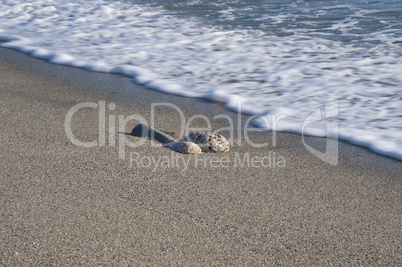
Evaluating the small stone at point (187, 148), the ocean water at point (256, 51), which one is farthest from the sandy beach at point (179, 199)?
the ocean water at point (256, 51)

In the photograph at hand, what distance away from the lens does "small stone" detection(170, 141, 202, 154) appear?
8.34ft

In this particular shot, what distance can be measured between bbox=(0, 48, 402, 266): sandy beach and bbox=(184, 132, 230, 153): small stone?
2.5 inches

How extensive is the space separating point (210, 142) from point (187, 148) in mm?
147

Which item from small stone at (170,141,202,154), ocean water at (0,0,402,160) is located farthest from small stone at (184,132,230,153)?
ocean water at (0,0,402,160)

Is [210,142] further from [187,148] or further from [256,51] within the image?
[256,51]

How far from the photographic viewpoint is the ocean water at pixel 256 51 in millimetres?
3232

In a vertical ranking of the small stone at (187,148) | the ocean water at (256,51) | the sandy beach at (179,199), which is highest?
the ocean water at (256,51)

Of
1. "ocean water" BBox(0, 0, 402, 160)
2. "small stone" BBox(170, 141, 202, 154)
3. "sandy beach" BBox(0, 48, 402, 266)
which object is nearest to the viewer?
"sandy beach" BBox(0, 48, 402, 266)

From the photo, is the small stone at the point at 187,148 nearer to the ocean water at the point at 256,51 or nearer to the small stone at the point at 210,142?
the small stone at the point at 210,142

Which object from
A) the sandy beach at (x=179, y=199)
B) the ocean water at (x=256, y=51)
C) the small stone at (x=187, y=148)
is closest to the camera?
the sandy beach at (x=179, y=199)

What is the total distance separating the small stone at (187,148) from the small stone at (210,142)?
1.8 inches

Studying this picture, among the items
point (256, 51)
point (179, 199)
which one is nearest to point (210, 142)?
point (179, 199)

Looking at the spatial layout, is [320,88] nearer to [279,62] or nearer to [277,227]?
[279,62]

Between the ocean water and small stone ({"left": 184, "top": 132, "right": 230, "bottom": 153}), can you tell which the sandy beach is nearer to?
small stone ({"left": 184, "top": 132, "right": 230, "bottom": 153})
